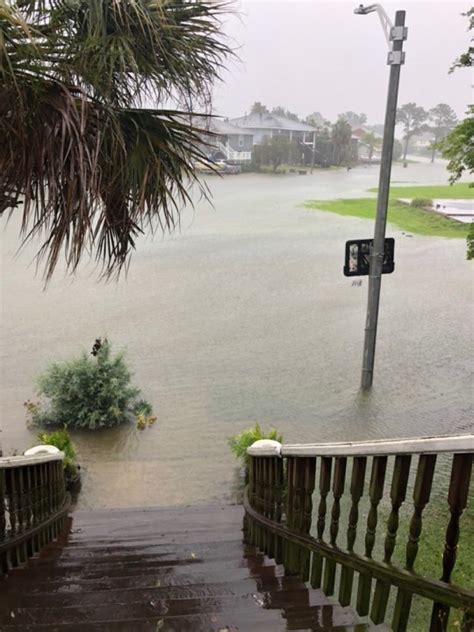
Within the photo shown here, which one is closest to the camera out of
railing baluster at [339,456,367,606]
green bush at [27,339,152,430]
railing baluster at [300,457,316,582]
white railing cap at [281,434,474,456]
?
white railing cap at [281,434,474,456]

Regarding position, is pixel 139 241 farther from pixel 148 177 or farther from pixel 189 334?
pixel 148 177

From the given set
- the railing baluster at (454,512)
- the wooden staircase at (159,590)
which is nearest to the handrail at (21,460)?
the wooden staircase at (159,590)

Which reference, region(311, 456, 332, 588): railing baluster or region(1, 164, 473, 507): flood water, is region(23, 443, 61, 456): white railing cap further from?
region(311, 456, 332, 588): railing baluster

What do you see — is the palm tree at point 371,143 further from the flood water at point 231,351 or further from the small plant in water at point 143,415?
the small plant in water at point 143,415

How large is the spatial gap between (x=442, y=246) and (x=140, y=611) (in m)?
Answer: 18.6

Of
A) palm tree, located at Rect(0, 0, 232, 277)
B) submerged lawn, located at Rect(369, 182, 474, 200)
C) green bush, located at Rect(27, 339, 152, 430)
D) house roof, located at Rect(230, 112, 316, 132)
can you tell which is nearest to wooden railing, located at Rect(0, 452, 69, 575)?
palm tree, located at Rect(0, 0, 232, 277)

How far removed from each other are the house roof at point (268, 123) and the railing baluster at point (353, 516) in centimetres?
6749

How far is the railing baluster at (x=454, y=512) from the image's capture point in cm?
136

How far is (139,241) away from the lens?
63.2 ft

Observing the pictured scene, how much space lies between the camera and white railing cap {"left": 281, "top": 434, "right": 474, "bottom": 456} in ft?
4.25

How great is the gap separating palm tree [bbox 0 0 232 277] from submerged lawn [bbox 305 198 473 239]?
19.7 m

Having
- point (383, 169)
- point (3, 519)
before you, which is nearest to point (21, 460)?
point (3, 519)

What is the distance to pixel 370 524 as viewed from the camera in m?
1.84

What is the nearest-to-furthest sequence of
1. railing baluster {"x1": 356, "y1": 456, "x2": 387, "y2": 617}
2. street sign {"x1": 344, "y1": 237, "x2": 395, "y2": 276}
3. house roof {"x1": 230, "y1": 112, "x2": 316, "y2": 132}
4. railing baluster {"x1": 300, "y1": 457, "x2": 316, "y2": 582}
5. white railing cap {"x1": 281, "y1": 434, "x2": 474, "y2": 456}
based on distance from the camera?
white railing cap {"x1": 281, "y1": 434, "x2": 474, "y2": 456}
railing baluster {"x1": 356, "y1": 456, "x2": 387, "y2": 617}
railing baluster {"x1": 300, "y1": 457, "x2": 316, "y2": 582}
street sign {"x1": 344, "y1": 237, "x2": 395, "y2": 276}
house roof {"x1": 230, "y1": 112, "x2": 316, "y2": 132}
